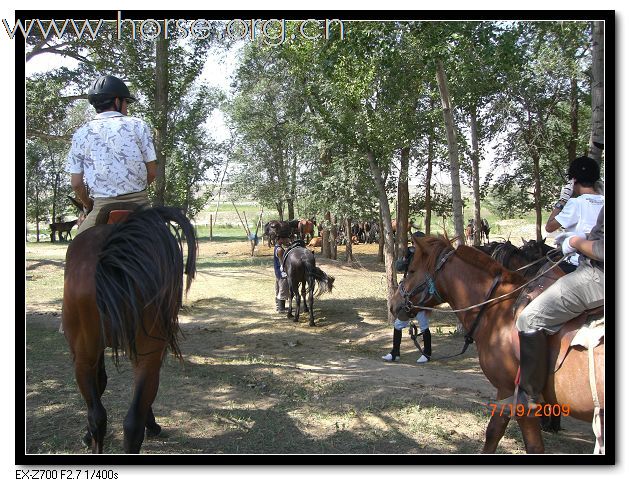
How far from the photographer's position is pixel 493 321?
421 centimetres

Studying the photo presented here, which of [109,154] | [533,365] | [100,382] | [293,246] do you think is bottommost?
[100,382]

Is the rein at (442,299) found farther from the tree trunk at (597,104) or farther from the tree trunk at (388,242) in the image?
the tree trunk at (388,242)

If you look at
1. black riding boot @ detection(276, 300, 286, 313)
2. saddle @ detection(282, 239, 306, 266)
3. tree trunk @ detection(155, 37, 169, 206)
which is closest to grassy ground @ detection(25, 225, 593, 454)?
black riding boot @ detection(276, 300, 286, 313)

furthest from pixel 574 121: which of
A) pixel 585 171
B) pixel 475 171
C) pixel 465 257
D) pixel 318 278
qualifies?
pixel 585 171

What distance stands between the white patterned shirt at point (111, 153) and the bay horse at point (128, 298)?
0.44 meters

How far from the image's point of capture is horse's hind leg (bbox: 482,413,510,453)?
4000 mm

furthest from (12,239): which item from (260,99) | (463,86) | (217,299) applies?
(260,99)

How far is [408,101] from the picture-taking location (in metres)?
11.0

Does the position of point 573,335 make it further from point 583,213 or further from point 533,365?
point 583,213

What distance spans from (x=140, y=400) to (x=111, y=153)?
1.89 metres

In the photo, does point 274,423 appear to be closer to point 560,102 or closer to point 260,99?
point 560,102

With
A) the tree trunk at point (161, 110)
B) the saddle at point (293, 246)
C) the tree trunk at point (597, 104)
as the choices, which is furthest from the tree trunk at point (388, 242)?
the tree trunk at point (597, 104)

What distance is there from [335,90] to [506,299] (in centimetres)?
742

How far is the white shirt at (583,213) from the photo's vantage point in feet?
11.8
